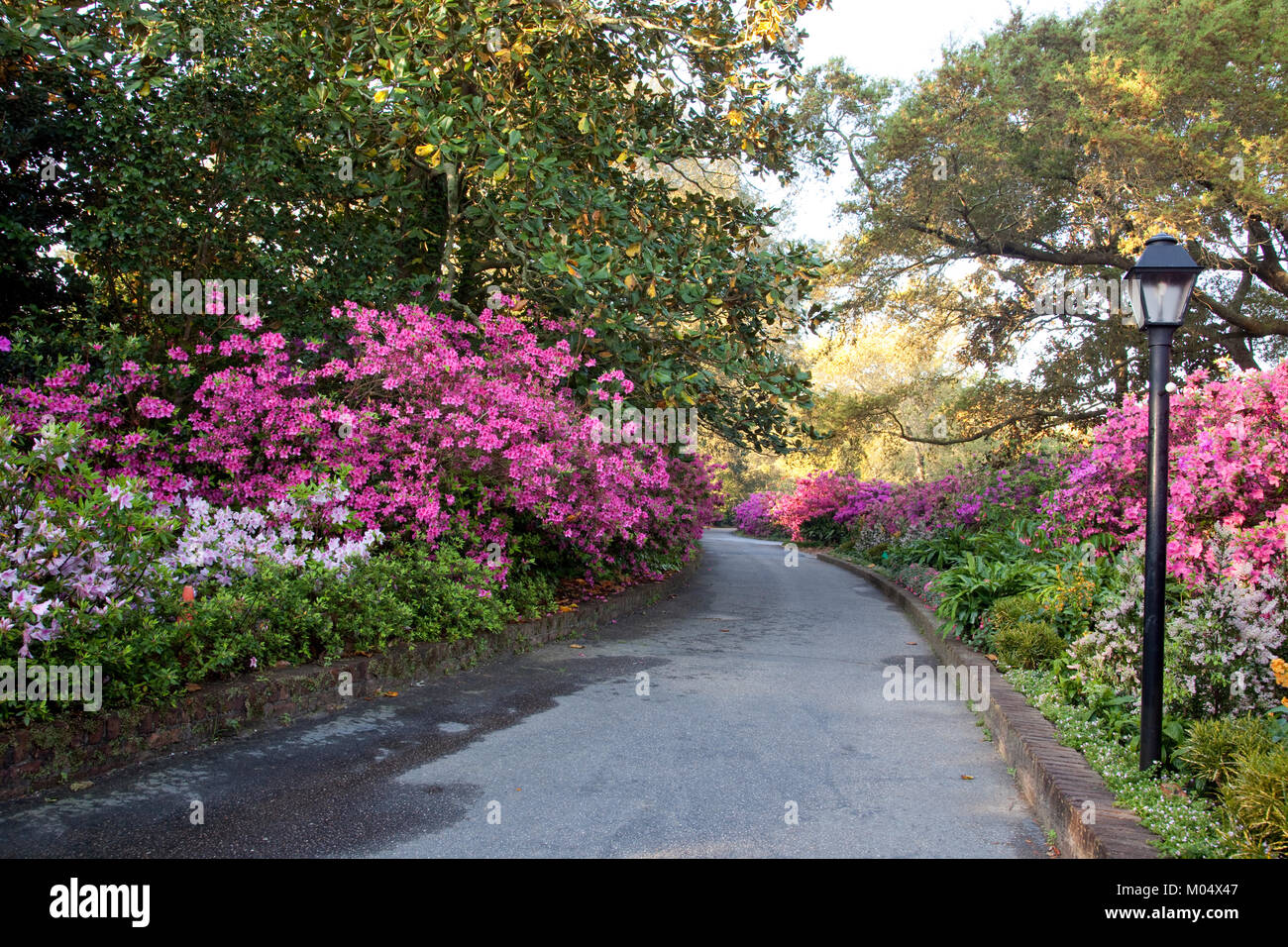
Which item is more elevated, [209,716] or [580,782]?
[209,716]

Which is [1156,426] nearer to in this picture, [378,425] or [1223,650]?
[1223,650]

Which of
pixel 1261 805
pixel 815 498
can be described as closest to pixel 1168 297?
pixel 1261 805

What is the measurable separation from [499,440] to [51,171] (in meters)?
4.95

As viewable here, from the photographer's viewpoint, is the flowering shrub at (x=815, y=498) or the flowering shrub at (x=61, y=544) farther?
the flowering shrub at (x=815, y=498)

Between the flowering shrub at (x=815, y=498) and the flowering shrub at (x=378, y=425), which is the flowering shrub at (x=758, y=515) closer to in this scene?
the flowering shrub at (x=815, y=498)

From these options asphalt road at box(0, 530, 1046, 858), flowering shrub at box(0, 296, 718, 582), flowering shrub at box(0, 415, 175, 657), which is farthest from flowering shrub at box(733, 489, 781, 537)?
flowering shrub at box(0, 415, 175, 657)

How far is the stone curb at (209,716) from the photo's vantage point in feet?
12.7

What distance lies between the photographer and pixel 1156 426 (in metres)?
4.25

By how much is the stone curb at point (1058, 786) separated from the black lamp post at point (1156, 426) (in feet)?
1.33

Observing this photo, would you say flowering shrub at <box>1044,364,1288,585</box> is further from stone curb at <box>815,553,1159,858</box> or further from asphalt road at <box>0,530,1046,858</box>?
asphalt road at <box>0,530,1046,858</box>

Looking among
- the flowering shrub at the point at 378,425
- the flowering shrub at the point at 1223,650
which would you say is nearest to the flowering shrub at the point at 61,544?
the flowering shrub at the point at 378,425

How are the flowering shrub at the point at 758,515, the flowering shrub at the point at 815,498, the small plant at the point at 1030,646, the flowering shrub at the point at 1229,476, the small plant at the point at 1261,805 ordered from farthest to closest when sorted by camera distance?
the flowering shrub at the point at 758,515
the flowering shrub at the point at 815,498
the small plant at the point at 1030,646
the flowering shrub at the point at 1229,476
the small plant at the point at 1261,805

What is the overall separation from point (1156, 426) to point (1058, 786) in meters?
1.90

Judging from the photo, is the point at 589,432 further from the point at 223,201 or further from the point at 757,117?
the point at 757,117
